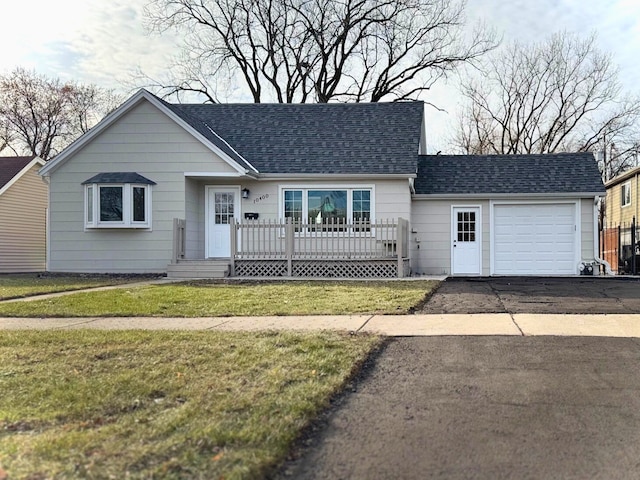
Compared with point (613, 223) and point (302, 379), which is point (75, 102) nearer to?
point (613, 223)

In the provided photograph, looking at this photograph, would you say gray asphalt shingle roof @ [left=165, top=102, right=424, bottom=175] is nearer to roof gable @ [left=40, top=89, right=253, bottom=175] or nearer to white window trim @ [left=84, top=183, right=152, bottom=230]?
roof gable @ [left=40, top=89, right=253, bottom=175]

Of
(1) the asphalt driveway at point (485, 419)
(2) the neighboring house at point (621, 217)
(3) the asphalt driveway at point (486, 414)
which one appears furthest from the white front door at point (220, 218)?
(2) the neighboring house at point (621, 217)

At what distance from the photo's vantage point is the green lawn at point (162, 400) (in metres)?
3.12

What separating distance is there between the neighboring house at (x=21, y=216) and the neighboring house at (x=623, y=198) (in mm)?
26831

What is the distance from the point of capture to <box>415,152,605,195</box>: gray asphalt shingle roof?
18.1 meters

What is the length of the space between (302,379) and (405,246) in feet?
40.4

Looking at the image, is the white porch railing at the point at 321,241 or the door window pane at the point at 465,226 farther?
the door window pane at the point at 465,226

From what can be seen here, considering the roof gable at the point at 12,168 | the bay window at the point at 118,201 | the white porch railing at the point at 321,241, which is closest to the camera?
the white porch railing at the point at 321,241

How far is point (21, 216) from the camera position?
24812 mm

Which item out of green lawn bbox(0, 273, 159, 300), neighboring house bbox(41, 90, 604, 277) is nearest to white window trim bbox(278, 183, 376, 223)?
neighboring house bbox(41, 90, 604, 277)

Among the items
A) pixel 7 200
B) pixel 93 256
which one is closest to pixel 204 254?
pixel 93 256

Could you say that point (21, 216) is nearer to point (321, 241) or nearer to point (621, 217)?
point (321, 241)

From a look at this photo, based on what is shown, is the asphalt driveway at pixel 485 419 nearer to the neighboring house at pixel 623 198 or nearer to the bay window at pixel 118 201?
the bay window at pixel 118 201

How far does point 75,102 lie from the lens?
42.3m
